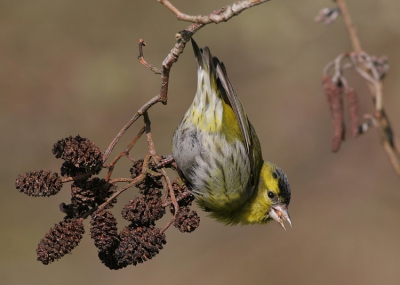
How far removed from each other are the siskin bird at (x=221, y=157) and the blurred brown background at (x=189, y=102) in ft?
9.61

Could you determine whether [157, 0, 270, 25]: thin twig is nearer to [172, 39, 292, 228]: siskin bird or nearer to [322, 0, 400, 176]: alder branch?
[322, 0, 400, 176]: alder branch

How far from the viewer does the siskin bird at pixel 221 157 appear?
3.06 m

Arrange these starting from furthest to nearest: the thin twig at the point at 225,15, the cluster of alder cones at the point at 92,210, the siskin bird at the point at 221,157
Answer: the siskin bird at the point at 221,157 → the cluster of alder cones at the point at 92,210 → the thin twig at the point at 225,15

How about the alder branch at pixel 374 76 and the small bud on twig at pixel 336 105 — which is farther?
the small bud on twig at pixel 336 105

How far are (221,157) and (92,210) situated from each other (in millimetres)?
1122

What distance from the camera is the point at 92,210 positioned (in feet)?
7.38

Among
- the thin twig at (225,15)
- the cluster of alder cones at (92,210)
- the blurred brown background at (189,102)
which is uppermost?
the thin twig at (225,15)

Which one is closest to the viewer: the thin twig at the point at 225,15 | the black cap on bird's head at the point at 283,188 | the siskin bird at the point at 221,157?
the thin twig at the point at 225,15

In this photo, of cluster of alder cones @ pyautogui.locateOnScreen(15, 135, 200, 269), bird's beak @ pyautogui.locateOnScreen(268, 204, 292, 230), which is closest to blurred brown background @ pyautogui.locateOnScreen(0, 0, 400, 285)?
bird's beak @ pyautogui.locateOnScreen(268, 204, 292, 230)

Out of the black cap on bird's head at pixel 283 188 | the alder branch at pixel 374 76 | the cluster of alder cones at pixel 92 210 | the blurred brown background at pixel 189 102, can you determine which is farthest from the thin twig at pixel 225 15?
the blurred brown background at pixel 189 102

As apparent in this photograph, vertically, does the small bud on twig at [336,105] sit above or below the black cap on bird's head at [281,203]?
above

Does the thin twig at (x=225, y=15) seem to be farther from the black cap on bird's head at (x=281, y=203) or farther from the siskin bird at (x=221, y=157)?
the black cap on bird's head at (x=281, y=203)

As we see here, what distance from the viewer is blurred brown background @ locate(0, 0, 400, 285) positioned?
6082 mm

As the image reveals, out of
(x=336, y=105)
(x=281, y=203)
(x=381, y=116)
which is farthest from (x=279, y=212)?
(x=381, y=116)
